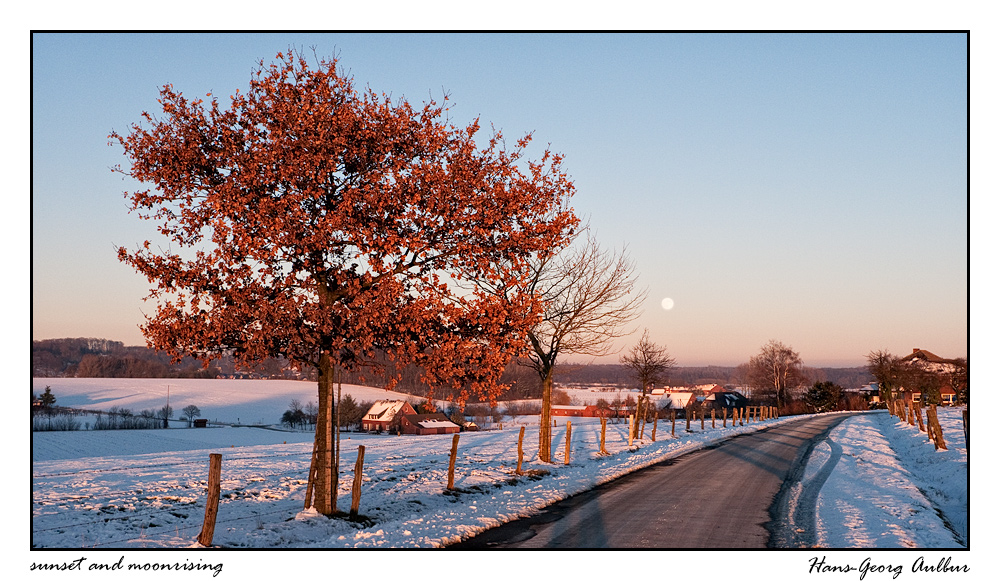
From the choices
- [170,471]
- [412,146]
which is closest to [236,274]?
[412,146]

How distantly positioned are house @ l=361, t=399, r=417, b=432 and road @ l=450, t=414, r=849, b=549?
73.7m

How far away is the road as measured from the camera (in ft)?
37.4

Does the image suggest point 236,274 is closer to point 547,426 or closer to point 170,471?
point 170,471

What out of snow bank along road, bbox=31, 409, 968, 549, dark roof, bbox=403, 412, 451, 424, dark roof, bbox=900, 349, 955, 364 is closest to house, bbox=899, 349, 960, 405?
dark roof, bbox=900, 349, 955, 364

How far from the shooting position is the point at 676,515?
1389 cm

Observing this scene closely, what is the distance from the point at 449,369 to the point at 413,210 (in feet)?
10.6

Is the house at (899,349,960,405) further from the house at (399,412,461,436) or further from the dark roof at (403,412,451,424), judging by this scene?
the dark roof at (403,412,451,424)

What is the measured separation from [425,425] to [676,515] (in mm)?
81826

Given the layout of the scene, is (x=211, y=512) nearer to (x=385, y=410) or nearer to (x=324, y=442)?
(x=324, y=442)

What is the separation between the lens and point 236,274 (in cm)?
1299

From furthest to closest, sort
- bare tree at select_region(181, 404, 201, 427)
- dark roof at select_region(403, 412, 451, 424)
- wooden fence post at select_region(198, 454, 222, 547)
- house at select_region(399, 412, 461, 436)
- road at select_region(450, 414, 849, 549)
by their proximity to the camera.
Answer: bare tree at select_region(181, 404, 201, 427), dark roof at select_region(403, 412, 451, 424), house at select_region(399, 412, 461, 436), road at select_region(450, 414, 849, 549), wooden fence post at select_region(198, 454, 222, 547)

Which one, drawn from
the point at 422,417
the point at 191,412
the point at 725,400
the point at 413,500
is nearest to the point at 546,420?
the point at 413,500

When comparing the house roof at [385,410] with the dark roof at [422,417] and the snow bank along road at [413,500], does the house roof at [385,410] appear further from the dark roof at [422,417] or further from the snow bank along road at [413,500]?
the snow bank along road at [413,500]

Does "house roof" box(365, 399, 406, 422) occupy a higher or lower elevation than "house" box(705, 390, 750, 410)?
higher
